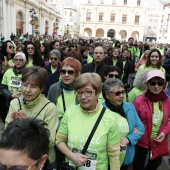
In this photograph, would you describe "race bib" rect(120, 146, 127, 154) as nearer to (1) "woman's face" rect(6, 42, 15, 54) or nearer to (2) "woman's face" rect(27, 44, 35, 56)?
(2) "woman's face" rect(27, 44, 35, 56)

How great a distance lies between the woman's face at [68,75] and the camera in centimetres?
263

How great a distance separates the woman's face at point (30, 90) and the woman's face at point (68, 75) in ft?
1.86

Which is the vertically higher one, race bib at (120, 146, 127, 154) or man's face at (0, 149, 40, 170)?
man's face at (0, 149, 40, 170)

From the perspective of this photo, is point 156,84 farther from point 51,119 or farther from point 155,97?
point 51,119

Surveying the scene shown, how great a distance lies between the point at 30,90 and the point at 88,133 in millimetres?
786

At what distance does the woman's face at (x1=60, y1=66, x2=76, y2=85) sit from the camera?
2.63 metres

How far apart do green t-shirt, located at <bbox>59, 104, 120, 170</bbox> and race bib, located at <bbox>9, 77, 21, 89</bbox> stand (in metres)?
1.82

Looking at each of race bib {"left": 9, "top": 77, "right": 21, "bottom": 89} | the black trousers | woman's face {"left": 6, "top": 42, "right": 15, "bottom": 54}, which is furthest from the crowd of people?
woman's face {"left": 6, "top": 42, "right": 15, "bottom": 54}

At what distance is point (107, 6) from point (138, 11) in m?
10.00

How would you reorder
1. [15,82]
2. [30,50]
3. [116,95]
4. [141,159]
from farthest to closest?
[30,50] → [15,82] → [141,159] → [116,95]

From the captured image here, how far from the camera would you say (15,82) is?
11.1ft

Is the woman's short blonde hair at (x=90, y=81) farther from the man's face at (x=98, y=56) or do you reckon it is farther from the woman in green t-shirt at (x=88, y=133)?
the man's face at (x=98, y=56)

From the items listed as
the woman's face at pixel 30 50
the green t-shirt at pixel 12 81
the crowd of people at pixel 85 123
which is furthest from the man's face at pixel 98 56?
the green t-shirt at pixel 12 81

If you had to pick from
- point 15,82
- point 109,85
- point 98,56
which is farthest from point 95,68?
point 109,85
